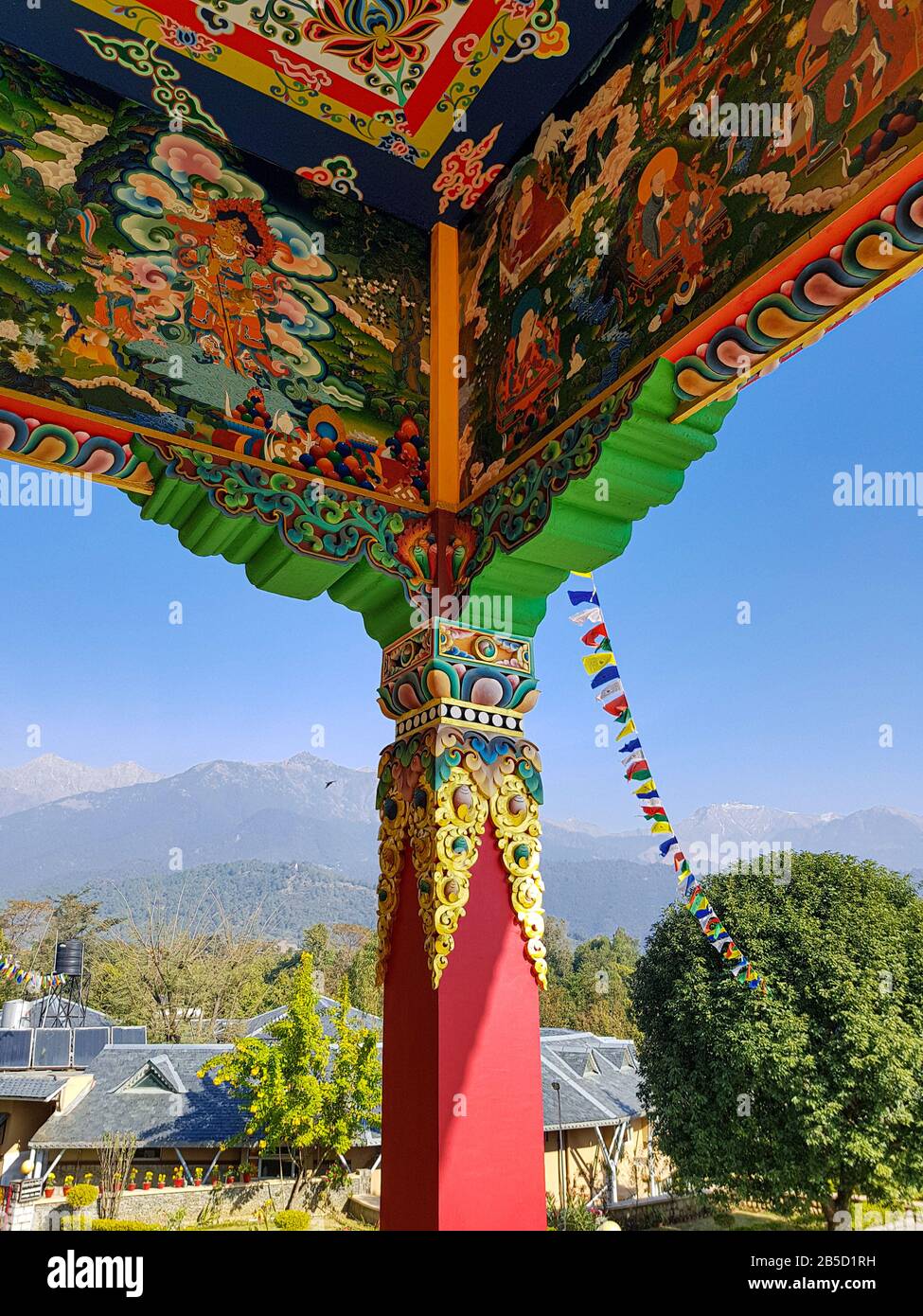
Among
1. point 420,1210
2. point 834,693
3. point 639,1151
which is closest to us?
point 420,1210

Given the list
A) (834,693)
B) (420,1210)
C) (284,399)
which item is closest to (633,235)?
(284,399)

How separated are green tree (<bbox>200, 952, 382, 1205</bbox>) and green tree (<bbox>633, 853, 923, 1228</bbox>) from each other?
151 inches

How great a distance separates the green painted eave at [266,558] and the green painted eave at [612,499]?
0.27m

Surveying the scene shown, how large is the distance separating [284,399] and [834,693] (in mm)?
43243

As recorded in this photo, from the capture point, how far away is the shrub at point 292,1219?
11.2 metres

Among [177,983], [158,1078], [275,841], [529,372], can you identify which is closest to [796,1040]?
[158,1078]

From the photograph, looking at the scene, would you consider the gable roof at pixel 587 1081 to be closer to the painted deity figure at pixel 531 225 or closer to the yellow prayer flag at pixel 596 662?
the yellow prayer flag at pixel 596 662

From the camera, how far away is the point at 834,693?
1654 inches

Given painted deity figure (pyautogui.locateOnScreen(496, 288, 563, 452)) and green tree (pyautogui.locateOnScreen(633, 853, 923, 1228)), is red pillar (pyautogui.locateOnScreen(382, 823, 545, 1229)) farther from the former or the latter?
green tree (pyautogui.locateOnScreen(633, 853, 923, 1228))

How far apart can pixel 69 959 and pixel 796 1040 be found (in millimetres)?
16810

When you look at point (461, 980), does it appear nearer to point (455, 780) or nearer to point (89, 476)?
point (455, 780)

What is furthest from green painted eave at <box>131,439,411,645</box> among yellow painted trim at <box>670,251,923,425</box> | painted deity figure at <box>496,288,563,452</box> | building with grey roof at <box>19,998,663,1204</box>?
building with grey roof at <box>19,998,663,1204</box>

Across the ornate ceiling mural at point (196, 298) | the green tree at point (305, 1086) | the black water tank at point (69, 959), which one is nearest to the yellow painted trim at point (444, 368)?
the ornate ceiling mural at point (196, 298)
